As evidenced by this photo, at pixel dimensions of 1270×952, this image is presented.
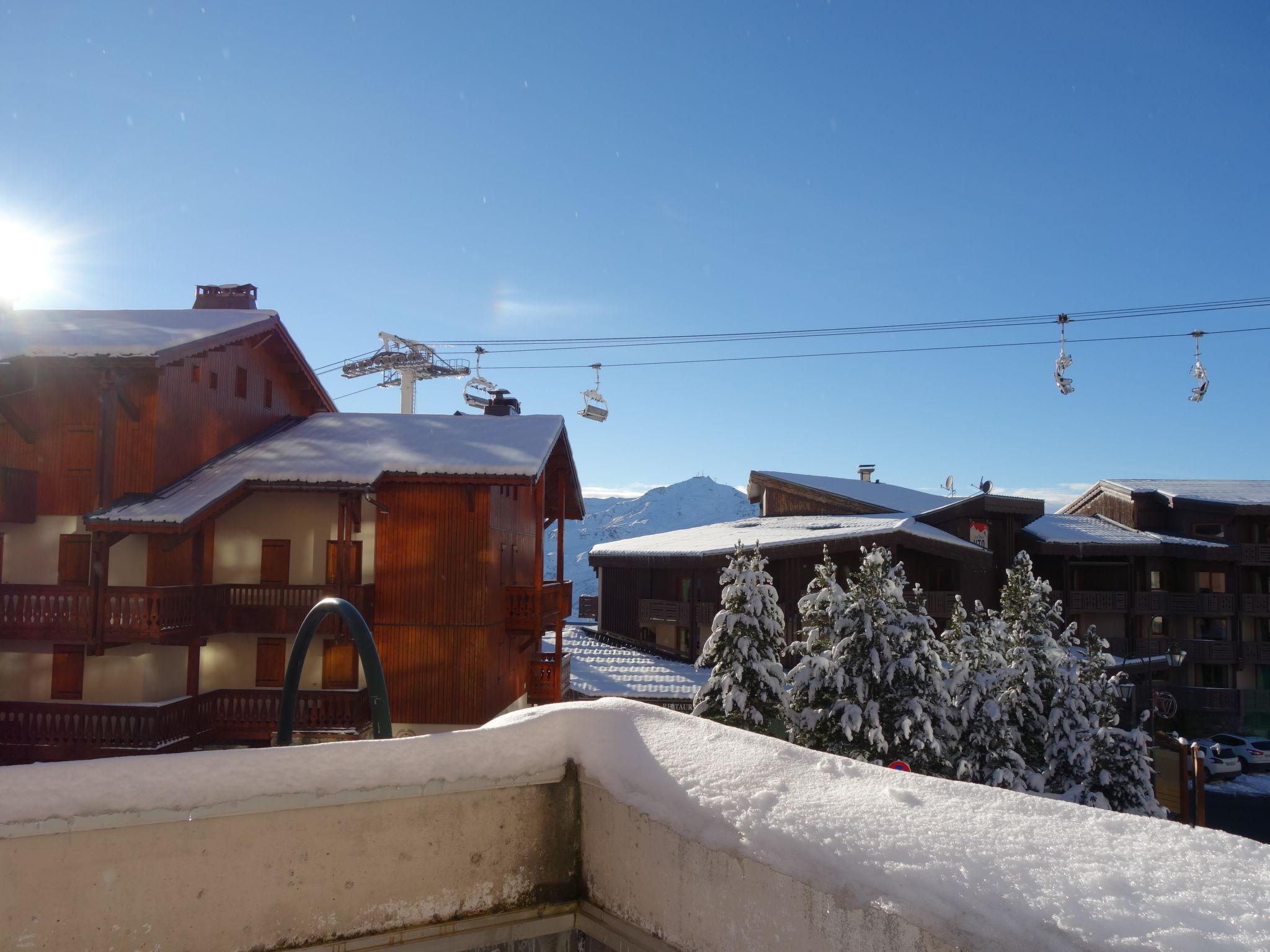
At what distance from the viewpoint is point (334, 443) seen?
70.9 ft

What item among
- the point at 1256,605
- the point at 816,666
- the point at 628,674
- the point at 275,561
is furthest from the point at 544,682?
the point at 1256,605

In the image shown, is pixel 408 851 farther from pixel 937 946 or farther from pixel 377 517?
pixel 377 517

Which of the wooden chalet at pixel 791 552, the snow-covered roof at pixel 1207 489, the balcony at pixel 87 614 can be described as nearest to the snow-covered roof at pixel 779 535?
the wooden chalet at pixel 791 552

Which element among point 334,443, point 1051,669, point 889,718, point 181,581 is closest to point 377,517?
point 334,443

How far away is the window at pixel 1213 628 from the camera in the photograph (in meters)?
42.0

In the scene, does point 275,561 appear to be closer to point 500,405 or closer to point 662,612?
point 500,405

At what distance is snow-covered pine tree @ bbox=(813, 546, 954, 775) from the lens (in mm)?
18516

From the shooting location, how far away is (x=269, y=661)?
2014cm

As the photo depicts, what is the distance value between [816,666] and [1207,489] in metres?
36.7

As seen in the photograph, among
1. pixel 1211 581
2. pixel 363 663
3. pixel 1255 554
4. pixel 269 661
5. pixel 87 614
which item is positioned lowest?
pixel 269 661

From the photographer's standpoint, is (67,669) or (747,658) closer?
(67,669)

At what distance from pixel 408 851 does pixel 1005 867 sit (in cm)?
299

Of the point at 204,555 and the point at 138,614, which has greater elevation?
the point at 204,555

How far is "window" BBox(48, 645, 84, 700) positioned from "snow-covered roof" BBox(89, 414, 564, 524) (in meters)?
3.74
